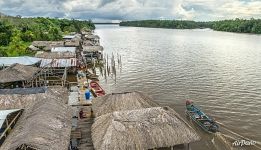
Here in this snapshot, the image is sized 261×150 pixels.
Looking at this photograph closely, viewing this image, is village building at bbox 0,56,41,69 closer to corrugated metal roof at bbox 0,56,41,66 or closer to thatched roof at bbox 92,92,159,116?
corrugated metal roof at bbox 0,56,41,66

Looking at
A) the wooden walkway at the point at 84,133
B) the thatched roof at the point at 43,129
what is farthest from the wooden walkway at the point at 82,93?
the thatched roof at the point at 43,129

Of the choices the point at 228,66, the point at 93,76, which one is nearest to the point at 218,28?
the point at 228,66

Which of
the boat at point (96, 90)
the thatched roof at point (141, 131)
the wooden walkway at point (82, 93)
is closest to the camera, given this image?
the thatched roof at point (141, 131)

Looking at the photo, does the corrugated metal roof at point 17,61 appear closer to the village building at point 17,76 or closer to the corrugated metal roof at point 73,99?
the village building at point 17,76

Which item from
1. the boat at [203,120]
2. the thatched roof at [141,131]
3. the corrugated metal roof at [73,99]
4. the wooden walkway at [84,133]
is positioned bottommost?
the boat at [203,120]

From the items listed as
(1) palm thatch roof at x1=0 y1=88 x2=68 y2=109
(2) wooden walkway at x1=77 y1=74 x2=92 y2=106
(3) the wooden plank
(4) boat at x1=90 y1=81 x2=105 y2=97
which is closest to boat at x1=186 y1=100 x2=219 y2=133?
(2) wooden walkway at x1=77 y1=74 x2=92 y2=106

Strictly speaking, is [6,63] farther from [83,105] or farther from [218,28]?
[218,28]

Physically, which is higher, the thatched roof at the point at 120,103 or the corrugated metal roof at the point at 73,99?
the thatched roof at the point at 120,103

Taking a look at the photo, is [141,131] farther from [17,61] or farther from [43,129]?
[17,61]
